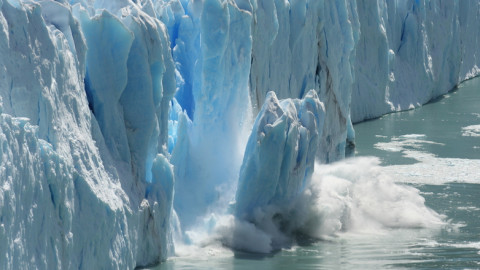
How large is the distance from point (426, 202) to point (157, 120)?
5.11m

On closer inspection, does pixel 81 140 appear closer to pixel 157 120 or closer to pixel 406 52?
pixel 157 120

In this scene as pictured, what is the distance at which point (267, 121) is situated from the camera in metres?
11.7

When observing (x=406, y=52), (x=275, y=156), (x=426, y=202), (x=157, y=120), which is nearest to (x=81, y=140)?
(x=157, y=120)

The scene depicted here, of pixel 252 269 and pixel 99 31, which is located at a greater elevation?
pixel 99 31

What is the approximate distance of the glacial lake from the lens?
11.0 metres

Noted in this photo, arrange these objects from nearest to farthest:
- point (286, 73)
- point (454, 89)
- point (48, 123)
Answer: point (48, 123)
point (286, 73)
point (454, 89)

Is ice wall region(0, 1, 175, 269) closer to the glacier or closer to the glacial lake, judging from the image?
the glacier

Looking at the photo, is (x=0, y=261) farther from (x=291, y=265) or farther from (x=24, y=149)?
(x=291, y=265)

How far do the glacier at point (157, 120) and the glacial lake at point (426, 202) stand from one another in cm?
46

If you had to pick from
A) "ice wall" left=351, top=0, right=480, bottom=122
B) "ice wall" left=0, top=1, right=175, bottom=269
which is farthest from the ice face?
"ice wall" left=351, top=0, right=480, bottom=122

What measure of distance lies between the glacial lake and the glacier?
460 mm

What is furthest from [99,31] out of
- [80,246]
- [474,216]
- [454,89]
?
[454,89]

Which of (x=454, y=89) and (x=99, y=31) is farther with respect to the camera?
(x=454, y=89)

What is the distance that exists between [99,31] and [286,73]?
635cm
